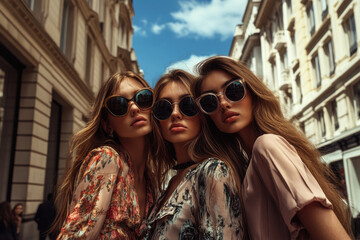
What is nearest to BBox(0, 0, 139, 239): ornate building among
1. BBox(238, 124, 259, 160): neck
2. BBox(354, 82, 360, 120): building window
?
BBox(238, 124, 259, 160): neck

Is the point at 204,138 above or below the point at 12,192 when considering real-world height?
above

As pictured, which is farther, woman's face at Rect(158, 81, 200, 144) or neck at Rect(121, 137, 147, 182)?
neck at Rect(121, 137, 147, 182)

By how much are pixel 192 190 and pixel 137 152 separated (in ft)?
3.51

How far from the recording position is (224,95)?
6.26 feet

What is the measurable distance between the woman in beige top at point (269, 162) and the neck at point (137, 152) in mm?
767

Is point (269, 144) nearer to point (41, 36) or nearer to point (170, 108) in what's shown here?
point (170, 108)

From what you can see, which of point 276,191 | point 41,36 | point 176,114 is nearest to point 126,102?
point 176,114

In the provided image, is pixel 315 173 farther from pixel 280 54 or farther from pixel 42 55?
pixel 280 54

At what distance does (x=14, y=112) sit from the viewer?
9969mm

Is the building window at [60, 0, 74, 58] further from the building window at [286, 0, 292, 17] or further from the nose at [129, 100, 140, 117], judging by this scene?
the building window at [286, 0, 292, 17]

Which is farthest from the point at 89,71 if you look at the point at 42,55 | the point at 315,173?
the point at 315,173

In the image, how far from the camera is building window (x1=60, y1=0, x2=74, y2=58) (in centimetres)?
1395

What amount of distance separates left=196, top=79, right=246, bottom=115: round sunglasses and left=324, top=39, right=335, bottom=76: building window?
1804cm

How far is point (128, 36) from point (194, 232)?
3435cm
